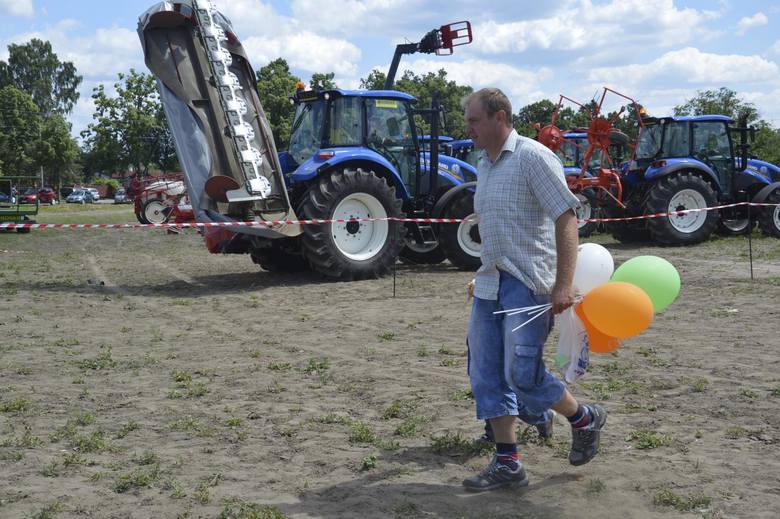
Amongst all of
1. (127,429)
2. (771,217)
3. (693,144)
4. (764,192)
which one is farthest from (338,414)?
(771,217)

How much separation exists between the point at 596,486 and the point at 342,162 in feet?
27.9

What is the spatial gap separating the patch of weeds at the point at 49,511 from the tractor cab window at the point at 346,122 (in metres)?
8.80

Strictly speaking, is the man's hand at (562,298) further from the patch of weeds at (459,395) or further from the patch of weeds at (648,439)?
the patch of weeds at (459,395)

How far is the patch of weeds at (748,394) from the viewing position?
569cm

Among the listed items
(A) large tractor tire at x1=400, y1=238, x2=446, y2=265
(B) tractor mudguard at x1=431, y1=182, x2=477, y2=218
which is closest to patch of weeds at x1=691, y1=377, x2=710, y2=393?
(B) tractor mudguard at x1=431, y1=182, x2=477, y2=218

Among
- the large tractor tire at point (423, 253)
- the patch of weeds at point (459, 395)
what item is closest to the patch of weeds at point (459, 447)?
the patch of weeds at point (459, 395)

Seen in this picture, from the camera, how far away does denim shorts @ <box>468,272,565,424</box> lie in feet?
12.9

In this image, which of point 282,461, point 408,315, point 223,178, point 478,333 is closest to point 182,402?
point 282,461

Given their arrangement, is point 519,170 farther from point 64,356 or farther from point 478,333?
point 64,356

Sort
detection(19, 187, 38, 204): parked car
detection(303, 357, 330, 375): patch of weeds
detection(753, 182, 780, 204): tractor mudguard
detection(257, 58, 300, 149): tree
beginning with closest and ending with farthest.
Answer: detection(303, 357, 330, 375): patch of weeds → detection(753, 182, 780, 204): tractor mudguard → detection(19, 187, 38, 204): parked car → detection(257, 58, 300, 149): tree

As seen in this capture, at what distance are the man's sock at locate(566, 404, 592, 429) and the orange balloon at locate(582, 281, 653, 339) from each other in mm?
415

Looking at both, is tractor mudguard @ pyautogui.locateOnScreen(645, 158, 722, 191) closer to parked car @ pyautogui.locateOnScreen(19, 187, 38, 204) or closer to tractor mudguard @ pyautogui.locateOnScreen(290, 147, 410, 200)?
tractor mudguard @ pyautogui.locateOnScreen(290, 147, 410, 200)

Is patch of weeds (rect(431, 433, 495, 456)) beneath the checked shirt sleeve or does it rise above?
beneath

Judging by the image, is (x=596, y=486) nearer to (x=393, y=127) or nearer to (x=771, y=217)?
(x=393, y=127)
